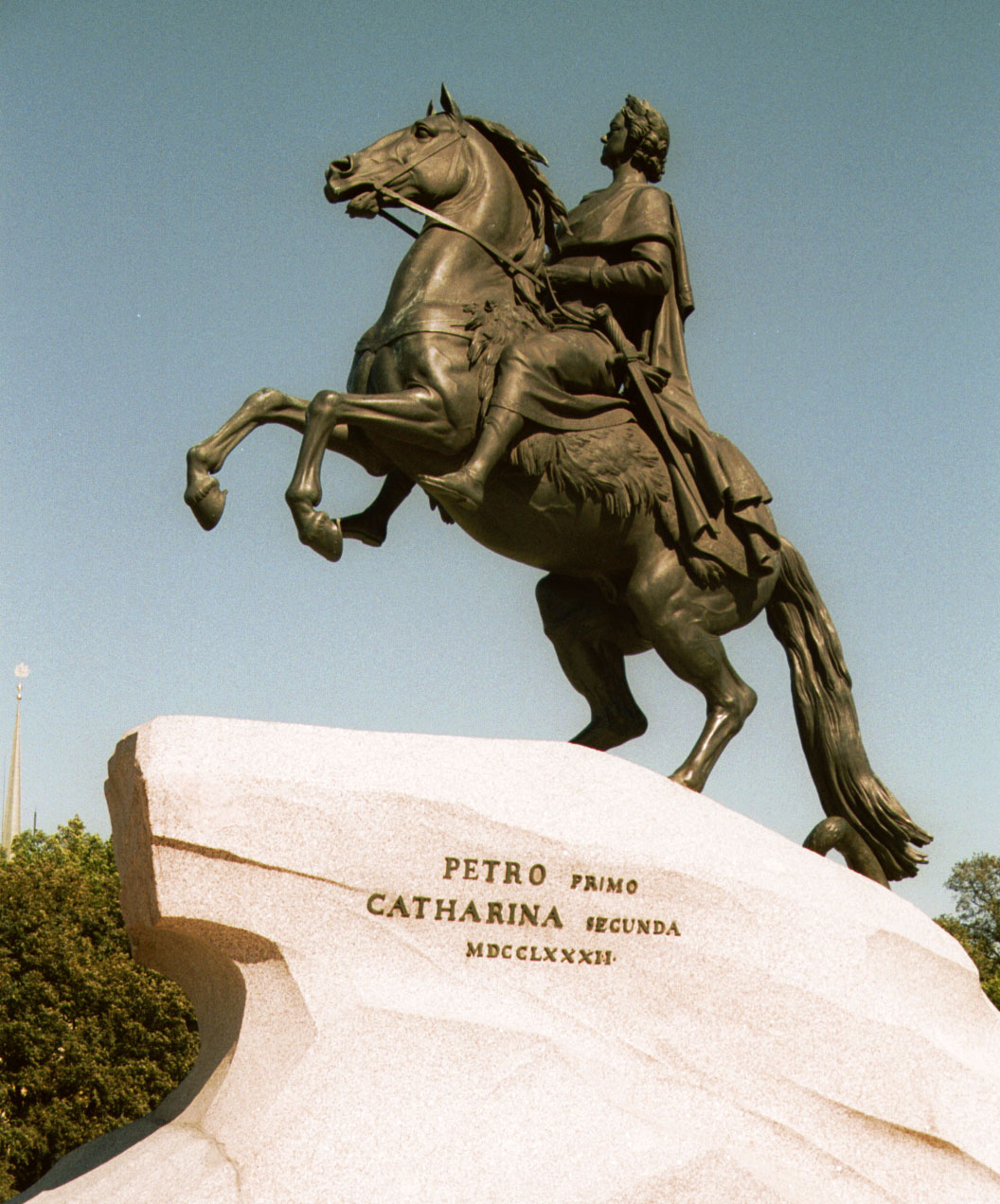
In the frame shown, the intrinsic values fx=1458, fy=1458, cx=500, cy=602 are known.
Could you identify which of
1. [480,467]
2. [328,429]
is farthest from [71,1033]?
[328,429]

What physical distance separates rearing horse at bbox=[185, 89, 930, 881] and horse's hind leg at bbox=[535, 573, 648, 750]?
0.4 inches

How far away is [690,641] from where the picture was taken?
294 inches

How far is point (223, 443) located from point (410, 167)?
6.29 feet

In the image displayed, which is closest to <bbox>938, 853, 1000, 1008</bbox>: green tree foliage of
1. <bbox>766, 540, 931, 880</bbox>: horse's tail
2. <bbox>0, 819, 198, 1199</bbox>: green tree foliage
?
<bbox>0, 819, 198, 1199</bbox>: green tree foliage

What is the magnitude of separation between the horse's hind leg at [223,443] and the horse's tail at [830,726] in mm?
2854

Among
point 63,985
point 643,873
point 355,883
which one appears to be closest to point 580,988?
point 643,873

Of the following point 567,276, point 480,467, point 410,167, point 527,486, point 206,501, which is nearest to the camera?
point 206,501

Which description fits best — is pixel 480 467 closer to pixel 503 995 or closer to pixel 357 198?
pixel 357 198

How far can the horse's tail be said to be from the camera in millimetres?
7953

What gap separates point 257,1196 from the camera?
190 inches

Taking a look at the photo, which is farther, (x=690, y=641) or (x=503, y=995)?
(x=690, y=641)

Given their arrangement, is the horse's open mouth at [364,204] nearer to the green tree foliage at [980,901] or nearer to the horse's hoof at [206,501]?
the horse's hoof at [206,501]

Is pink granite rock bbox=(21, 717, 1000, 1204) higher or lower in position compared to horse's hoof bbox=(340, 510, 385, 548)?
lower

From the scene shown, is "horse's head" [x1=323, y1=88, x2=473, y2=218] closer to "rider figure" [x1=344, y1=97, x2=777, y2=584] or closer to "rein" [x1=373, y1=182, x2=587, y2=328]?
"rein" [x1=373, y1=182, x2=587, y2=328]
